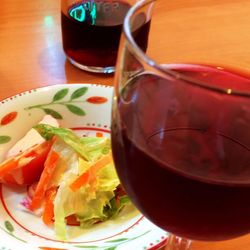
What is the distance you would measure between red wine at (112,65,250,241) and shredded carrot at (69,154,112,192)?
16 centimetres

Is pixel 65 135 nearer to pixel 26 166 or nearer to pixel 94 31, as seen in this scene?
pixel 26 166

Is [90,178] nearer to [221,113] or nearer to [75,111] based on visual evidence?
[75,111]

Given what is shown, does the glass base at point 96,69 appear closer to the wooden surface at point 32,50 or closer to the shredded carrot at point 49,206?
the wooden surface at point 32,50

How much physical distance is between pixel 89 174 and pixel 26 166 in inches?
3.4

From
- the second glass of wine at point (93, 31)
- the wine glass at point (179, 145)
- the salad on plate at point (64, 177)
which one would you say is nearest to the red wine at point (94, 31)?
the second glass of wine at point (93, 31)

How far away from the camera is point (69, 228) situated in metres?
0.69

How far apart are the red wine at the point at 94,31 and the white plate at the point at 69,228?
78 mm

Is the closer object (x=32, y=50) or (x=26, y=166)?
(x=26, y=166)

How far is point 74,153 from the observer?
2.44 ft

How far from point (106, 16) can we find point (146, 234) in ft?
1.28

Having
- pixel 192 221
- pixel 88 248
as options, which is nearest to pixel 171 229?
pixel 192 221

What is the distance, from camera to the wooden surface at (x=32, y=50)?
90cm

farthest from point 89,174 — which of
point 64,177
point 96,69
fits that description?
point 96,69

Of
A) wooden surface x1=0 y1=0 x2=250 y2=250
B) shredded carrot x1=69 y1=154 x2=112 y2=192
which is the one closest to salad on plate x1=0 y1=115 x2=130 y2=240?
shredded carrot x1=69 y1=154 x2=112 y2=192
